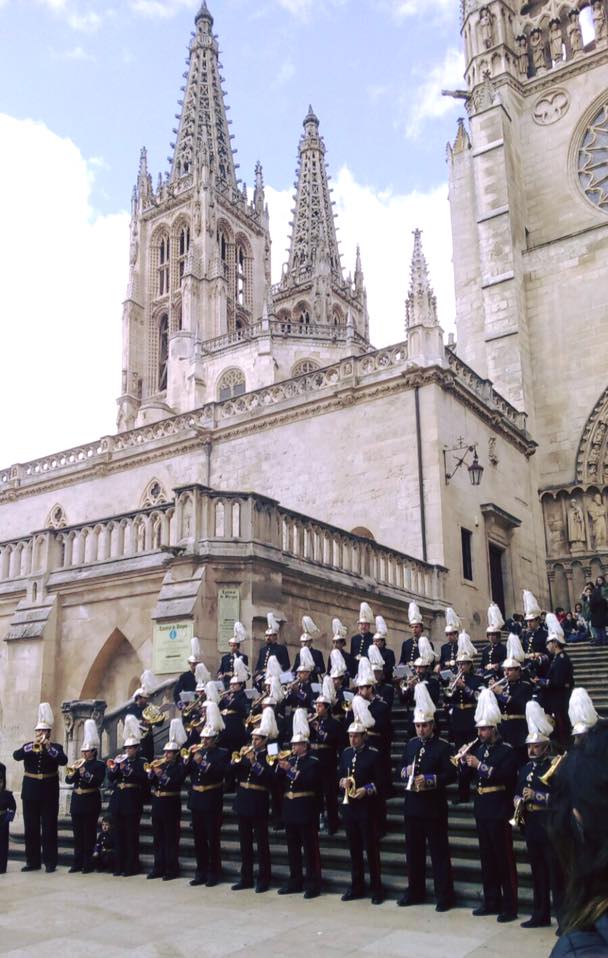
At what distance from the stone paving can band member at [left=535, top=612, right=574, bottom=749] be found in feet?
10.7

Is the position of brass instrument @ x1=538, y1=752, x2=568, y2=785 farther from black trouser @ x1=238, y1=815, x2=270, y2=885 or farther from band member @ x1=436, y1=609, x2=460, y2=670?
band member @ x1=436, y1=609, x2=460, y2=670

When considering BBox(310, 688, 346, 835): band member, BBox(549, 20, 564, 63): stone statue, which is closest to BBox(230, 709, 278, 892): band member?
BBox(310, 688, 346, 835): band member

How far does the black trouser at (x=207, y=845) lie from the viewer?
8.79m

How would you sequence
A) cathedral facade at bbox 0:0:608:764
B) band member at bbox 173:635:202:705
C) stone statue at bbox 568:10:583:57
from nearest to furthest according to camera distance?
1. band member at bbox 173:635:202:705
2. cathedral facade at bbox 0:0:608:764
3. stone statue at bbox 568:10:583:57

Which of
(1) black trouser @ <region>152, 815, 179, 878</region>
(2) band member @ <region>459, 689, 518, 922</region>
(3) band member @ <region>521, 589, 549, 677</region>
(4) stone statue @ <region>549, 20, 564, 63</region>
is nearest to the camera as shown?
(2) band member @ <region>459, 689, 518, 922</region>

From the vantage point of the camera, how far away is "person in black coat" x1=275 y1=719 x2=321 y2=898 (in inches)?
320

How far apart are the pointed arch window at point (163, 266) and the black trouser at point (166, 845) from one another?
62843 mm

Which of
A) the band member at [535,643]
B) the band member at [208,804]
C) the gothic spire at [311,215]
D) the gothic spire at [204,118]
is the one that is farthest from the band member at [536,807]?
the gothic spire at [204,118]

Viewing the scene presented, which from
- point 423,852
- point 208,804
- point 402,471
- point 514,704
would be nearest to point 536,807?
point 423,852

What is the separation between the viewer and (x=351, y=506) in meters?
20.4

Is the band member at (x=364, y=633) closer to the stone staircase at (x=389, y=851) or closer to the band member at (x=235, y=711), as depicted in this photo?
the stone staircase at (x=389, y=851)

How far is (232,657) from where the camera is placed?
12070 millimetres

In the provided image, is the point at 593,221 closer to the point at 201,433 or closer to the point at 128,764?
the point at 201,433

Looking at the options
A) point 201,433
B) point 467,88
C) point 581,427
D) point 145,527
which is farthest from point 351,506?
point 467,88
